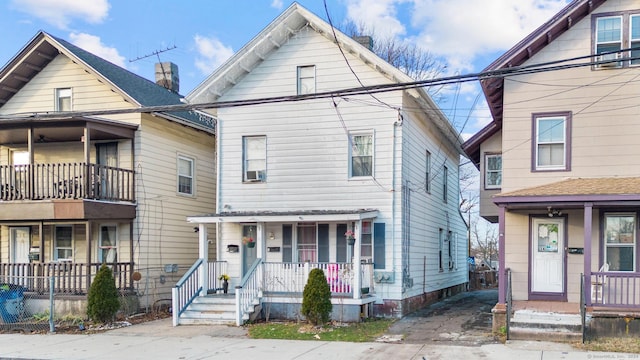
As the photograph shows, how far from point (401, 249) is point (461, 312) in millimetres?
2925

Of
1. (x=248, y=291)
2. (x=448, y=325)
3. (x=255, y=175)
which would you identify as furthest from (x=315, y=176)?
(x=448, y=325)

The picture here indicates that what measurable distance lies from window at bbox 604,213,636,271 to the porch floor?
1.40m

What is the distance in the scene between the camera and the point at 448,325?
14.5 metres

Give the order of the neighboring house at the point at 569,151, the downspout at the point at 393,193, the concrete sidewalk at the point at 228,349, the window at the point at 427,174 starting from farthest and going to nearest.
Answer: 1. the window at the point at 427,174
2. the downspout at the point at 393,193
3. the neighboring house at the point at 569,151
4. the concrete sidewalk at the point at 228,349

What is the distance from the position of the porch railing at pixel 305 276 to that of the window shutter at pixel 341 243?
960 millimetres

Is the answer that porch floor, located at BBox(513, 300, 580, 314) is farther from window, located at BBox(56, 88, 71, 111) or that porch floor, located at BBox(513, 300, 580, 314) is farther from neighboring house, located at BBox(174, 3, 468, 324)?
window, located at BBox(56, 88, 71, 111)

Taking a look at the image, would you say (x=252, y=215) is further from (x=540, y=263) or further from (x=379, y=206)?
(x=540, y=263)

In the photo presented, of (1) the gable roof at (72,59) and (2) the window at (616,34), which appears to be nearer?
(2) the window at (616,34)

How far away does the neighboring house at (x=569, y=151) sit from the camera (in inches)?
554

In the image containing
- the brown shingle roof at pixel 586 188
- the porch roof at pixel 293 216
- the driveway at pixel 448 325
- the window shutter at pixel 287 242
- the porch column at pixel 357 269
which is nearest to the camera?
the driveway at pixel 448 325

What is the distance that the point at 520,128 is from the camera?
14.9 meters

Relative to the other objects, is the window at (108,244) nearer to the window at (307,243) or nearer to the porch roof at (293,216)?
the porch roof at (293,216)

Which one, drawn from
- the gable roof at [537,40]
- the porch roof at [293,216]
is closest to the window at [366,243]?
the porch roof at [293,216]

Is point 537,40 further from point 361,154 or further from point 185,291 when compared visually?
point 185,291
